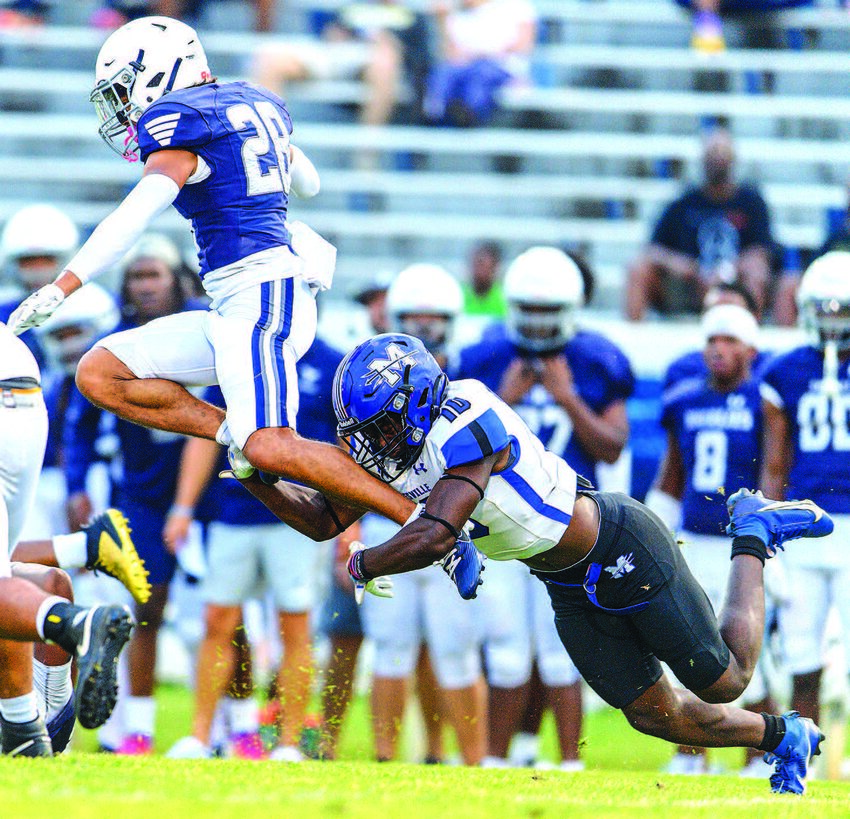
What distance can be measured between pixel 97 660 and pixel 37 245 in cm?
433

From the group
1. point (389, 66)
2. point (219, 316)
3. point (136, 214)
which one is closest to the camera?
point (136, 214)

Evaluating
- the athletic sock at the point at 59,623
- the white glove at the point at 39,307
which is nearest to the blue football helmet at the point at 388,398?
the white glove at the point at 39,307

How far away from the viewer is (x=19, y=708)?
4738 millimetres

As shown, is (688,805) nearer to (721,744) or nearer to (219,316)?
(721,744)

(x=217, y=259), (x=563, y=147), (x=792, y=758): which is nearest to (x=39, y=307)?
(x=217, y=259)

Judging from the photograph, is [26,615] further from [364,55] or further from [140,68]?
[364,55]

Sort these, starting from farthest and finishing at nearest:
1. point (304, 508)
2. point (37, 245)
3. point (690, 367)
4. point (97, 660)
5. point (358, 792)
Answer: point (37, 245) → point (690, 367) → point (304, 508) → point (97, 660) → point (358, 792)

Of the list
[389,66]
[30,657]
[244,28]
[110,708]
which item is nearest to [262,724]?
[30,657]

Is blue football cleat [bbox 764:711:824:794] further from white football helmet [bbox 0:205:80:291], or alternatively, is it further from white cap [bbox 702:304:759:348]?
white football helmet [bbox 0:205:80:291]

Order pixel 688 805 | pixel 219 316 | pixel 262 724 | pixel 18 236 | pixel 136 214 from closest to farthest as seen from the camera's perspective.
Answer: pixel 688 805 → pixel 136 214 → pixel 219 316 → pixel 262 724 → pixel 18 236

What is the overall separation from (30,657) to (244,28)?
8.29m

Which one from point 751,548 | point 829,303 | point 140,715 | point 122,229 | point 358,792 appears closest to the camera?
point 358,792

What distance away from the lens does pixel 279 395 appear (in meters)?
4.96

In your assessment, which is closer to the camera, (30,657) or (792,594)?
(30,657)
